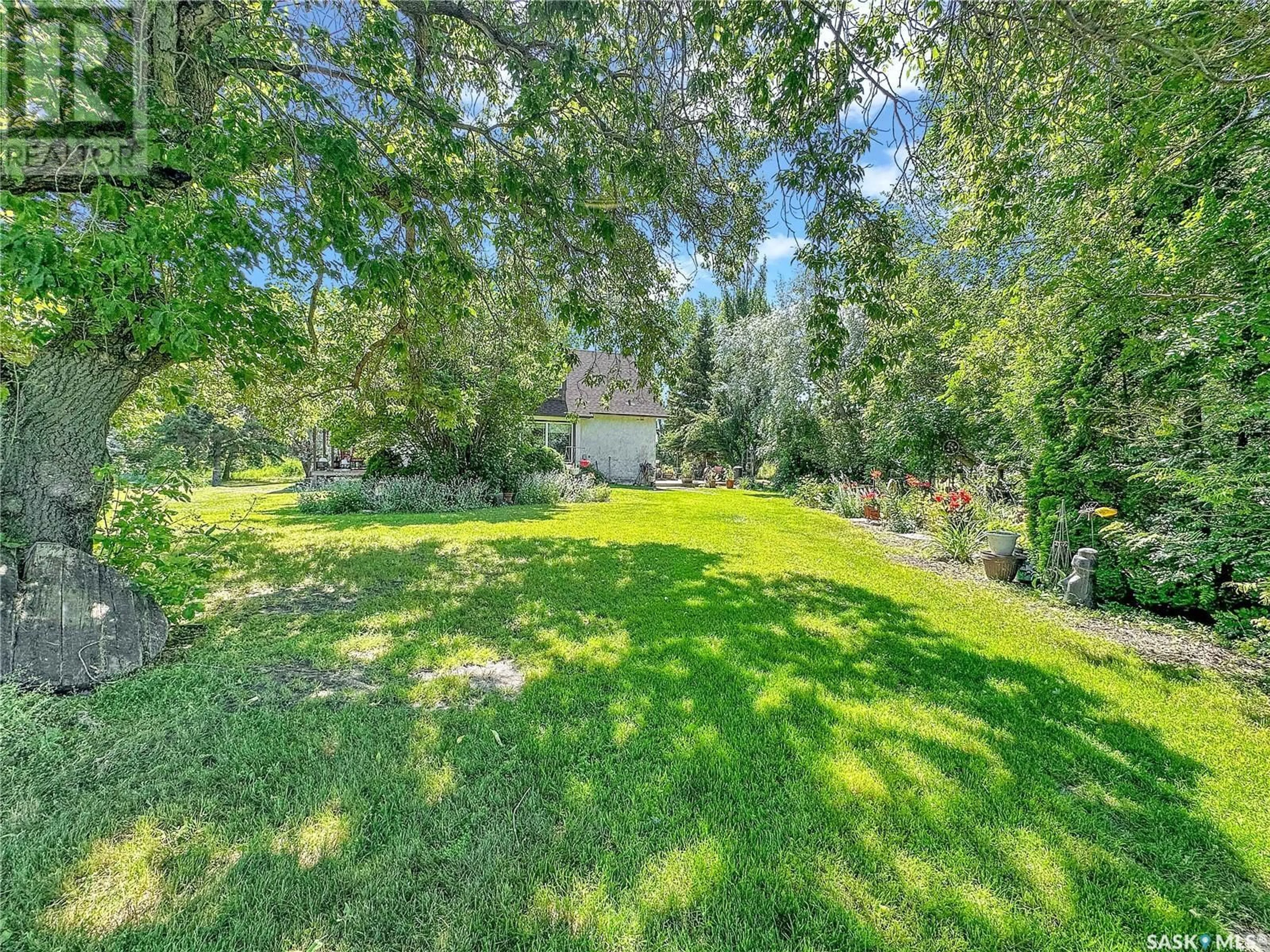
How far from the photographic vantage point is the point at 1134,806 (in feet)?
7.06

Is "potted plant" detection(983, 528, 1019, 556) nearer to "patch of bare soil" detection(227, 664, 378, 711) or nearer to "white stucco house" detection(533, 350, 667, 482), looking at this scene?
"patch of bare soil" detection(227, 664, 378, 711)

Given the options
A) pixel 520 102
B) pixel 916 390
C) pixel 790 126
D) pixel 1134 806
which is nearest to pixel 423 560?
pixel 520 102

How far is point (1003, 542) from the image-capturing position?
621 centimetres

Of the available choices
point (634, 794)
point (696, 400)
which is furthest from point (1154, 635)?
Result: point (696, 400)

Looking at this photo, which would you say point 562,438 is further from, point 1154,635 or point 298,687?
point 1154,635

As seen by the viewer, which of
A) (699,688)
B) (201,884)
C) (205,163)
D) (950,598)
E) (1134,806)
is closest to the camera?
(201,884)

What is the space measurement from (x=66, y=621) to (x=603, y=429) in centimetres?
1875

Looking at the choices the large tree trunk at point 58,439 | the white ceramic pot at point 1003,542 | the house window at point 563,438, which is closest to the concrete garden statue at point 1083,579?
the white ceramic pot at point 1003,542

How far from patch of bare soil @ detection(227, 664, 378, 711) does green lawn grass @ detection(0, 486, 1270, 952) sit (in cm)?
3

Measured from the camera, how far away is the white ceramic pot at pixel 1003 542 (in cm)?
621

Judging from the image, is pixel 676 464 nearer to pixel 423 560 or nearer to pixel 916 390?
pixel 916 390

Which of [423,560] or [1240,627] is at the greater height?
[1240,627]

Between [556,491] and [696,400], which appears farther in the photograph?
[696,400]

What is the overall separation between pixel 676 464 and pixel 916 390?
17.4 meters
